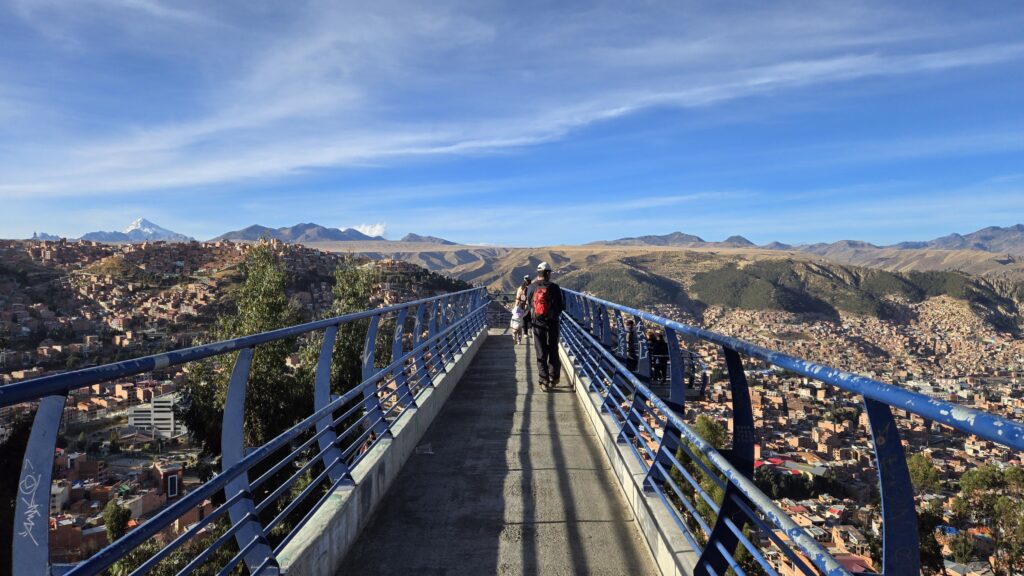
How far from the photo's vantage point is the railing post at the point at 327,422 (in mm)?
4160

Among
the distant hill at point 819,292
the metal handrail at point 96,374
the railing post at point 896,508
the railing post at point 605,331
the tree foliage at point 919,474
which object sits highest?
the metal handrail at point 96,374

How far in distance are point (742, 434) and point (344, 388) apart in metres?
23.8

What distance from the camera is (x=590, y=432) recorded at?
280 inches

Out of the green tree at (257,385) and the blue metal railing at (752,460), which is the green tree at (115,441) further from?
the blue metal railing at (752,460)

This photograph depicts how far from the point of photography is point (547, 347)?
9336 millimetres

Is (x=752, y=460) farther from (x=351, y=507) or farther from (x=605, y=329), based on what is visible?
(x=605, y=329)

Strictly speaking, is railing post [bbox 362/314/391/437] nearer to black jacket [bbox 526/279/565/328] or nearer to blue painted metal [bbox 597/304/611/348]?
black jacket [bbox 526/279/565/328]

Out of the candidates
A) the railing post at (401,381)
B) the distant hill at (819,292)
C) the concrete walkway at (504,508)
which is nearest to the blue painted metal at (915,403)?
the concrete walkway at (504,508)

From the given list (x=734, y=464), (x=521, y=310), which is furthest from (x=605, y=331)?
(x=734, y=464)

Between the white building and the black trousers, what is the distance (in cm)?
1750

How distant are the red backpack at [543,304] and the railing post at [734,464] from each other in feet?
19.1

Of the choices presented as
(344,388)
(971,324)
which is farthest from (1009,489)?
(971,324)

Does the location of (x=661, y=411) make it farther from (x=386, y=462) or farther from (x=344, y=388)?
(x=344, y=388)

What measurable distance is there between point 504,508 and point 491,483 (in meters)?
0.61
